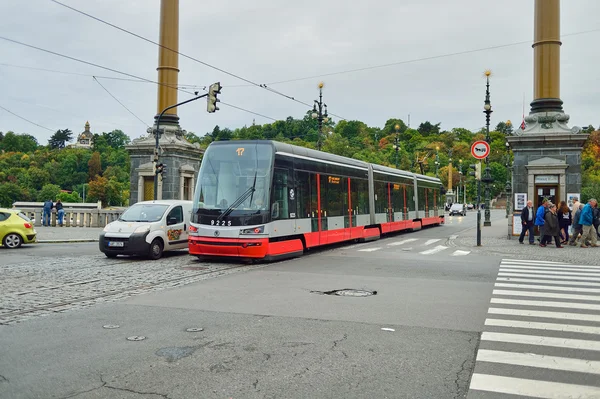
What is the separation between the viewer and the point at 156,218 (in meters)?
16.0

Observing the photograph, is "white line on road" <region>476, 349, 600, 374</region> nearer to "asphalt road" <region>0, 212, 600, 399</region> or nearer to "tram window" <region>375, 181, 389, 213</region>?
"asphalt road" <region>0, 212, 600, 399</region>

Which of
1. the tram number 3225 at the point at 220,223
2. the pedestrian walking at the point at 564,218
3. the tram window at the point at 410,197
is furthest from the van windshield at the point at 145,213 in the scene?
the tram window at the point at 410,197

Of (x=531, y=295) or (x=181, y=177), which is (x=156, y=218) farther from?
(x=181, y=177)

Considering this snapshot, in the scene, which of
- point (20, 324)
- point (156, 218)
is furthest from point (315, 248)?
point (20, 324)

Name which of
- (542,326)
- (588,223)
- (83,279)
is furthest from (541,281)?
(588,223)

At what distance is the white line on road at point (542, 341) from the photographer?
6.05 m

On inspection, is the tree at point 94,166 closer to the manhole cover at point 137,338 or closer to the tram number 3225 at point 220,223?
the tram number 3225 at point 220,223

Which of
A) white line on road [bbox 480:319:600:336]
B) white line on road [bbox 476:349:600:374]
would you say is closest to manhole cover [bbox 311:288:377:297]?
white line on road [bbox 480:319:600:336]

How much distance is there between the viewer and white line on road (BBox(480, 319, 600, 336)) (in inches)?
270

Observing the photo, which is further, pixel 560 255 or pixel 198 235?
pixel 560 255

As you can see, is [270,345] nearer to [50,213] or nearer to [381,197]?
[381,197]

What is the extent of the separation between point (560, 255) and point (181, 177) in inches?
812

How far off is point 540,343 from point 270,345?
10.1ft

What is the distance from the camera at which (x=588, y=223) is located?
Answer: 773 inches
